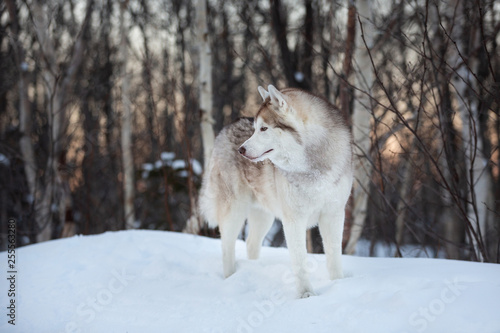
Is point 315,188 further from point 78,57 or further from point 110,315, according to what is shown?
point 78,57

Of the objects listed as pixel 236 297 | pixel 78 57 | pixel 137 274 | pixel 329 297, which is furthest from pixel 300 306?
pixel 78 57

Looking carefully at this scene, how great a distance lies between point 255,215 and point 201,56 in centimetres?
346

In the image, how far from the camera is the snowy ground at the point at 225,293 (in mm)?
2229

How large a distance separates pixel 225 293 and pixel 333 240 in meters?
1.00

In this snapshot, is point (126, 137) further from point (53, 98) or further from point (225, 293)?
point (225, 293)

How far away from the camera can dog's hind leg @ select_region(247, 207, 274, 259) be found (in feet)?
13.7

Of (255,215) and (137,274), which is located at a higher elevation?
(255,215)

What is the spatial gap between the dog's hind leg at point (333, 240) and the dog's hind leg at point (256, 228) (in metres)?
1.09

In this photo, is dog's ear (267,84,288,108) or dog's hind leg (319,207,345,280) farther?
dog's hind leg (319,207,345,280)

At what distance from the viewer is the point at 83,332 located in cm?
268

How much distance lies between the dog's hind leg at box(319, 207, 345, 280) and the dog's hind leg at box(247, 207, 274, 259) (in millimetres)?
1095

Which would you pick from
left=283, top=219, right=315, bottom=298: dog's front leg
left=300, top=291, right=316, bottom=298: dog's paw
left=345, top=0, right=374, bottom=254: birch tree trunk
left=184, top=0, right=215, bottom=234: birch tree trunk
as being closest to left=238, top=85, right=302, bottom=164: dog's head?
left=283, top=219, right=315, bottom=298: dog's front leg

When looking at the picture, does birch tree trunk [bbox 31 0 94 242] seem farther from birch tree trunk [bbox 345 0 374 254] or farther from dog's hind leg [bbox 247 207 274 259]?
birch tree trunk [bbox 345 0 374 254]

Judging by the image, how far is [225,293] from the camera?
327 cm
